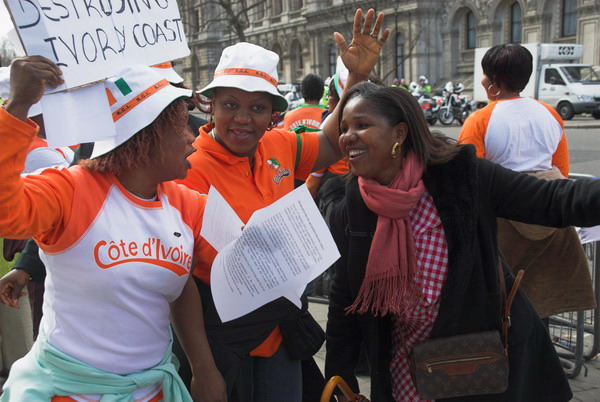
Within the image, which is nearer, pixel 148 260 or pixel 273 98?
pixel 148 260

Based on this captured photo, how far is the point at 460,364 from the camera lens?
6.98ft

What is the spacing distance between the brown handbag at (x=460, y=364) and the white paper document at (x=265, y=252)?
22.1 inches

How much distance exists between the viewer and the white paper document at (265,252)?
186 cm

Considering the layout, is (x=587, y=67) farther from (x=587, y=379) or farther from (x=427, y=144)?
(x=427, y=144)

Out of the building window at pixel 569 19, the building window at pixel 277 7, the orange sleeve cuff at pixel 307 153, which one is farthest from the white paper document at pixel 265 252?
the building window at pixel 277 7

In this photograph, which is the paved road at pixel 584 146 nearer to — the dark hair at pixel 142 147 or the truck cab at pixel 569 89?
the truck cab at pixel 569 89

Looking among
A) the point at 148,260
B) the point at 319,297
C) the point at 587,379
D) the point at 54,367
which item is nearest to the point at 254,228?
the point at 148,260

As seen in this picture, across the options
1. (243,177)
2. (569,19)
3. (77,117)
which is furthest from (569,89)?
(77,117)

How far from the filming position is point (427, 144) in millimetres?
2197

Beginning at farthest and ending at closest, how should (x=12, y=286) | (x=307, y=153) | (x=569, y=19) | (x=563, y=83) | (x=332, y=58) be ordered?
(x=332, y=58) → (x=569, y=19) → (x=563, y=83) → (x=307, y=153) → (x=12, y=286)

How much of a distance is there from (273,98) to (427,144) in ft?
2.15

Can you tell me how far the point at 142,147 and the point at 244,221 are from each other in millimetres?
599

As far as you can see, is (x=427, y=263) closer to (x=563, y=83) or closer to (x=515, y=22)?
(x=563, y=83)

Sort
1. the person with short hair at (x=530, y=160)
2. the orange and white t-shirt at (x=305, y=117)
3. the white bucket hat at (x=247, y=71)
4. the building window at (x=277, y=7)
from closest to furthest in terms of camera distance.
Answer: the white bucket hat at (x=247, y=71), the person with short hair at (x=530, y=160), the orange and white t-shirt at (x=305, y=117), the building window at (x=277, y=7)
